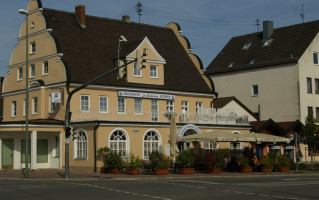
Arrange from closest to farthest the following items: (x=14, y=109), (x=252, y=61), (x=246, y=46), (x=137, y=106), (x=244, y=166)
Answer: (x=244, y=166)
(x=137, y=106)
(x=14, y=109)
(x=252, y=61)
(x=246, y=46)

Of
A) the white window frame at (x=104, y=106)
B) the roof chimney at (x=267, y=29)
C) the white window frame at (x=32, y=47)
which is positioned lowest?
the white window frame at (x=104, y=106)

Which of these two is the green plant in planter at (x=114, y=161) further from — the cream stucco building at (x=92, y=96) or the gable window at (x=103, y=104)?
the gable window at (x=103, y=104)

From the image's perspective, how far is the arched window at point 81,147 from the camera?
1501 inches

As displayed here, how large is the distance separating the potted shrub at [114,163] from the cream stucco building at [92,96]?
69.2 inches

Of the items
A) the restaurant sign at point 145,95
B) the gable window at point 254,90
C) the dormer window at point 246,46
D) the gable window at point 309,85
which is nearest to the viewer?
the restaurant sign at point 145,95

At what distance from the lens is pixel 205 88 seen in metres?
49.8

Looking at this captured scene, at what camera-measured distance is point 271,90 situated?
5684cm

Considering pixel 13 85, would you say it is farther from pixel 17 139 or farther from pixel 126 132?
pixel 126 132

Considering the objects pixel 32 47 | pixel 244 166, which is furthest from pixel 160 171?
pixel 32 47

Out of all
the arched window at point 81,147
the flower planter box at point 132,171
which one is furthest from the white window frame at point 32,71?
the flower planter box at point 132,171

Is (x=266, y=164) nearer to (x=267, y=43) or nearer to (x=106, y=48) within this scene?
(x=106, y=48)

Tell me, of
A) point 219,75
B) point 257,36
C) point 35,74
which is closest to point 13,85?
point 35,74

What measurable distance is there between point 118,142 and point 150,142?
2.99m

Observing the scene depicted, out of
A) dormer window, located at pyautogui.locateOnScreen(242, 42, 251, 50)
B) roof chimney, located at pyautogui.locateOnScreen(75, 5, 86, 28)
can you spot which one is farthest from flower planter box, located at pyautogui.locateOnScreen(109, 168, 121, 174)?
dormer window, located at pyautogui.locateOnScreen(242, 42, 251, 50)
